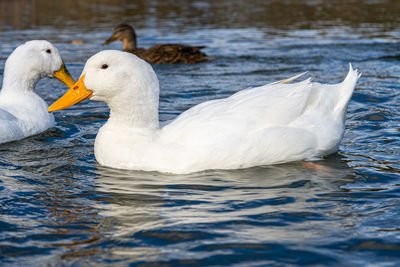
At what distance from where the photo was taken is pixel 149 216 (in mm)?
4656

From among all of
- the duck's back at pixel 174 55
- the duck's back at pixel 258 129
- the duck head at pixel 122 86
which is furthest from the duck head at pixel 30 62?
the duck's back at pixel 174 55

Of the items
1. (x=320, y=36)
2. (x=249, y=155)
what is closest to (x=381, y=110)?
(x=249, y=155)

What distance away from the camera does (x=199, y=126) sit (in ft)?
18.2

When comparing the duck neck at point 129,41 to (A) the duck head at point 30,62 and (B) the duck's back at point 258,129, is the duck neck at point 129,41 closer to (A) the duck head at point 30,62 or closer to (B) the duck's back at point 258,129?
(A) the duck head at point 30,62

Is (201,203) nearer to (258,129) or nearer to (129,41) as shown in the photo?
(258,129)

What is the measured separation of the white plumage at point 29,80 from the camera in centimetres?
747

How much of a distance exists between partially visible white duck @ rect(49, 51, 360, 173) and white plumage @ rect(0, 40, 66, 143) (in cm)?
162

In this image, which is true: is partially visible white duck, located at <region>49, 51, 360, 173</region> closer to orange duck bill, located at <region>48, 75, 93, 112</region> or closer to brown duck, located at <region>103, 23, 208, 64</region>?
orange duck bill, located at <region>48, 75, 93, 112</region>

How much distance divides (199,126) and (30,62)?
3.08m

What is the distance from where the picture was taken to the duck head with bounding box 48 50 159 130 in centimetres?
562

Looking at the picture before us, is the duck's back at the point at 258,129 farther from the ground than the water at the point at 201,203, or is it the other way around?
the duck's back at the point at 258,129

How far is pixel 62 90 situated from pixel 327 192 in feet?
21.3

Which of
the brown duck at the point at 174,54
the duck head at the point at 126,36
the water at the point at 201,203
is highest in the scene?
the duck head at the point at 126,36

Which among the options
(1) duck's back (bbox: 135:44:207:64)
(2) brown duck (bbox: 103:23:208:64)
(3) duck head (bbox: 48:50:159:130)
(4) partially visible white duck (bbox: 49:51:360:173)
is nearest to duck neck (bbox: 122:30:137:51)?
(2) brown duck (bbox: 103:23:208:64)
